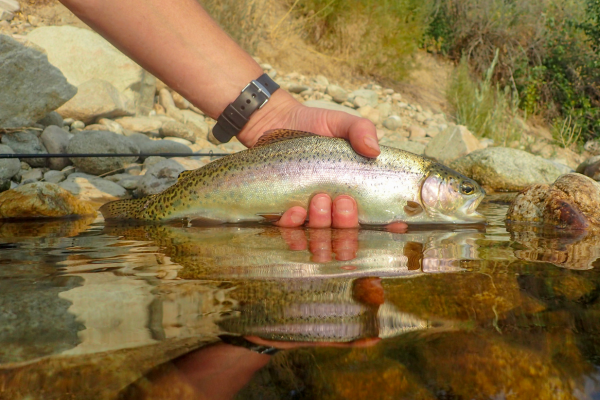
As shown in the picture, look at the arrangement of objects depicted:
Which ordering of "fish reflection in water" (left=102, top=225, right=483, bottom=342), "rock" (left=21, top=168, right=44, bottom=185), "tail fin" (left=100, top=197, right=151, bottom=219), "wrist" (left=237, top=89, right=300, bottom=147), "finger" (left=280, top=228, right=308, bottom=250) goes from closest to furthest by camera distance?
"fish reflection in water" (left=102, top=225, right=483, bottom=342)
"finger" (left=280, top=228, right=308, bottom=250)
"tail fin" (left=100, top=197, right=151, bottom=219)
"wrist" (left=237, top=89, right=300, bottom=147)
"rock" (left=21, top=168, right=44, bottom=185)

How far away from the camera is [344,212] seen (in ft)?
10.4

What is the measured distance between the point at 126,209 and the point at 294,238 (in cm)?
144

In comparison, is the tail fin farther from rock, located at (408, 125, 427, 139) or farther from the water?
rock, located at (408, 125, 427, 139)

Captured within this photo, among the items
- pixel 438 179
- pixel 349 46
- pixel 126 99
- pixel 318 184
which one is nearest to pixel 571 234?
pixel 438 179

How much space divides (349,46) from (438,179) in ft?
42.6

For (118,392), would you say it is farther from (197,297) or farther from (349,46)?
(349,46)

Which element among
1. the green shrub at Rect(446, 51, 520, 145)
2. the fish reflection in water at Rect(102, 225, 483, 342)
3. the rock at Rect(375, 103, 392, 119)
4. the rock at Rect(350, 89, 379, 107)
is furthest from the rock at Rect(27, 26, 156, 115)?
the green shrub at Rect(446, 51, 520, 145)

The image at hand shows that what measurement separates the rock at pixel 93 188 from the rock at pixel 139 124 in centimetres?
277

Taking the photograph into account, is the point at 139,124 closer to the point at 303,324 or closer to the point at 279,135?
the point at 279,135

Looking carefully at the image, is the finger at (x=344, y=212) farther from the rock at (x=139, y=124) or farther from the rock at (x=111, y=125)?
the rock at (x=139, y=124)

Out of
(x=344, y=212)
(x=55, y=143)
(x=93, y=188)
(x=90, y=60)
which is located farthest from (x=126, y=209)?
(x=90, y=60)

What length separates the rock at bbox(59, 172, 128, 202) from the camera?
5492mm

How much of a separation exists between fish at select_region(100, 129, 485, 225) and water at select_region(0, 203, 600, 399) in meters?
0.84

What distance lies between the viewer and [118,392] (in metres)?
0.96
